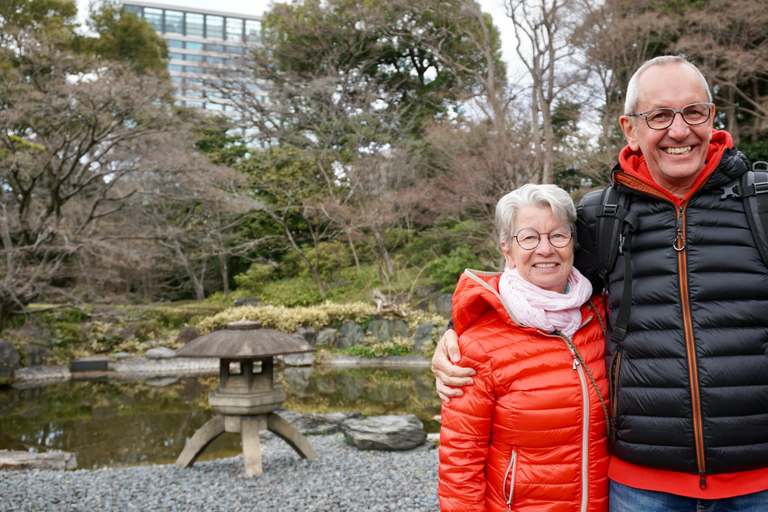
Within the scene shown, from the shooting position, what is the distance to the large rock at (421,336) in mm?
11617

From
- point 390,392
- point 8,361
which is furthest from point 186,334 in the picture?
point 390,392

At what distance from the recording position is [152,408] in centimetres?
797

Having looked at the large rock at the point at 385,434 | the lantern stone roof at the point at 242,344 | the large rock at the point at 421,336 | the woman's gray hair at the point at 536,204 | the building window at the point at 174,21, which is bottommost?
the large rock at the point at 421,336

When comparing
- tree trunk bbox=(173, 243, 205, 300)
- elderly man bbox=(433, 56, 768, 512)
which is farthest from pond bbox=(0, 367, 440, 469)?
tree trunk bbox=(173, 243, 205, 300)

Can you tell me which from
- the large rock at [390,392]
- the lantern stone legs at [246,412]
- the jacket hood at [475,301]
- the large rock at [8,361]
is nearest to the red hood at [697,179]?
the jacket hood at [475,301]

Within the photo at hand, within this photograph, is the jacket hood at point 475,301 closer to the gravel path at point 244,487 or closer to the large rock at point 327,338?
the gravel path at point 244,487

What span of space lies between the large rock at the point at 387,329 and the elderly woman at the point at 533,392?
10.5m

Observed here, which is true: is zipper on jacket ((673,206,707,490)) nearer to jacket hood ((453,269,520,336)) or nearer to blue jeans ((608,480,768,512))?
blue jeans ((608,480,768,512))

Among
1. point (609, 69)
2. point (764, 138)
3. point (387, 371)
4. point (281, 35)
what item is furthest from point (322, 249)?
point (764, 138)

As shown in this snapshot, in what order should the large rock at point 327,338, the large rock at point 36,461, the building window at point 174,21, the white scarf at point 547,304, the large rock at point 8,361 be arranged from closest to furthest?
the white scarf at point 547,304 < the large rock at point 36,461 < the large rock at point 8,361 < the large rock at point 327,338 < the building window at point 174,21

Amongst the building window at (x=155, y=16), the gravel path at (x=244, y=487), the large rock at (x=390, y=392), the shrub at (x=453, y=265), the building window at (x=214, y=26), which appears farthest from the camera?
the building window at (x=214, y=26)

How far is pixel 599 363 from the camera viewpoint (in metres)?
1.41

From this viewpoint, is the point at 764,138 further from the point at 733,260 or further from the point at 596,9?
the point at 733,260

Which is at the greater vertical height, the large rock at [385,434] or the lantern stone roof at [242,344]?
the lantern stone roof at [242,344]
